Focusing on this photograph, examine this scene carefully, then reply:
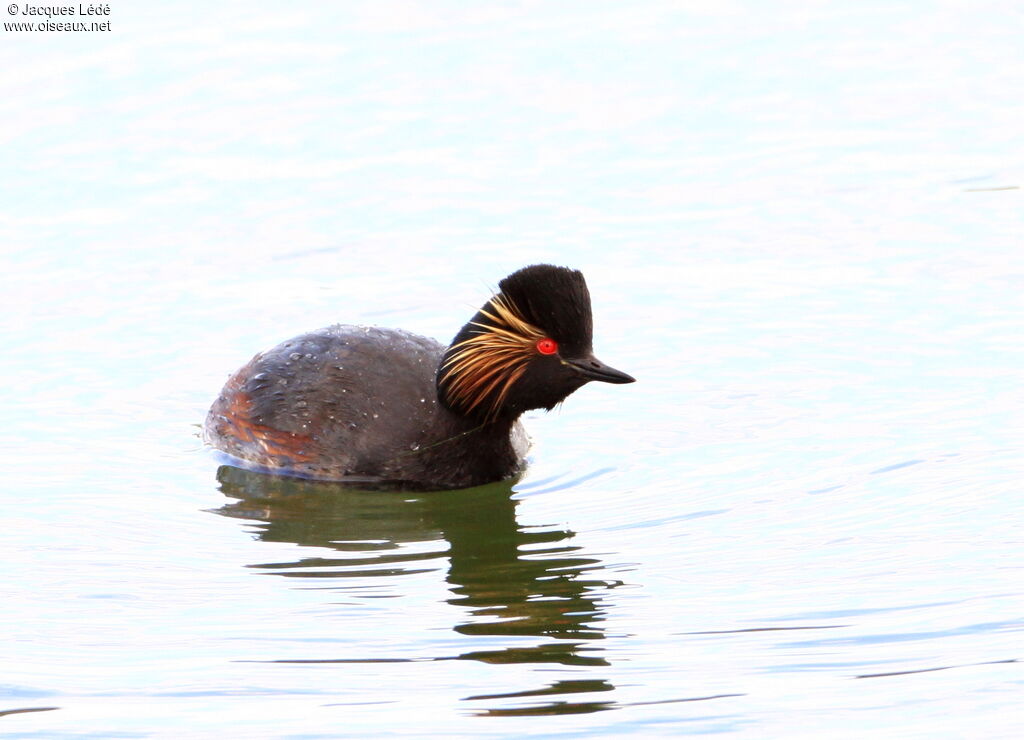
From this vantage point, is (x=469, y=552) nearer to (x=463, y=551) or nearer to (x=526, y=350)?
(x=463, y=551)

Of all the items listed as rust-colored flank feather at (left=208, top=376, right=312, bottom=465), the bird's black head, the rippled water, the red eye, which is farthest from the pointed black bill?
rust-colored flank feather at (left=208, top=376, right=312, bottom=465)

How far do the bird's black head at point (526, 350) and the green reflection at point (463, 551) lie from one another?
647 mm

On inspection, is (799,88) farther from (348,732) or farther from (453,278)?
(348,732)

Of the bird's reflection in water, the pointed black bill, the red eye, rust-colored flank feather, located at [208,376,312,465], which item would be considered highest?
the red eye

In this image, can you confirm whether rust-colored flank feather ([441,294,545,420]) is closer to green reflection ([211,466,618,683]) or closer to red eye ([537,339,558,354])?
red eye ([537,339,558,354])

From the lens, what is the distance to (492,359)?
11.8 m

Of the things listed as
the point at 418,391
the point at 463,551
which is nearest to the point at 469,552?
the point at 463,551

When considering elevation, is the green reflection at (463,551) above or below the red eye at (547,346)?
below

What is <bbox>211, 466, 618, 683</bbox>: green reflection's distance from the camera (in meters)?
9.65

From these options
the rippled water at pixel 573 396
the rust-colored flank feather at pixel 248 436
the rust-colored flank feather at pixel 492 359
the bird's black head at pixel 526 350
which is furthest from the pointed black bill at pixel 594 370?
the rust-colored flank feather at pixel 248 436

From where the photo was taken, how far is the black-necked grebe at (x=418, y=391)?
38.3ft

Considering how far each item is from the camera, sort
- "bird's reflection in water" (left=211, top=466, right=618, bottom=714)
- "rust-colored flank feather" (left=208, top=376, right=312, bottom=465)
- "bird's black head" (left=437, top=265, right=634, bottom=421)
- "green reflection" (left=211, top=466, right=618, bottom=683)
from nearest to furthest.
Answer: "bird's reflection in water" (left=211, top=466, right=618, bottom=714) → "green reflection" (left=211, top=466, right=618, bottom=683) → "bird's black head" (left=437, top=265, right=634, bottom=421) → "rust-colored flank feather" (left=208, top=376, right=312, bottom=465)

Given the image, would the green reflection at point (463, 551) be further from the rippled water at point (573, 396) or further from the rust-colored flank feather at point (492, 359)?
the rust-colored flank feather at point (492, 359)

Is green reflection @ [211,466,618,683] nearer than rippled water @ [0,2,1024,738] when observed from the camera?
No
